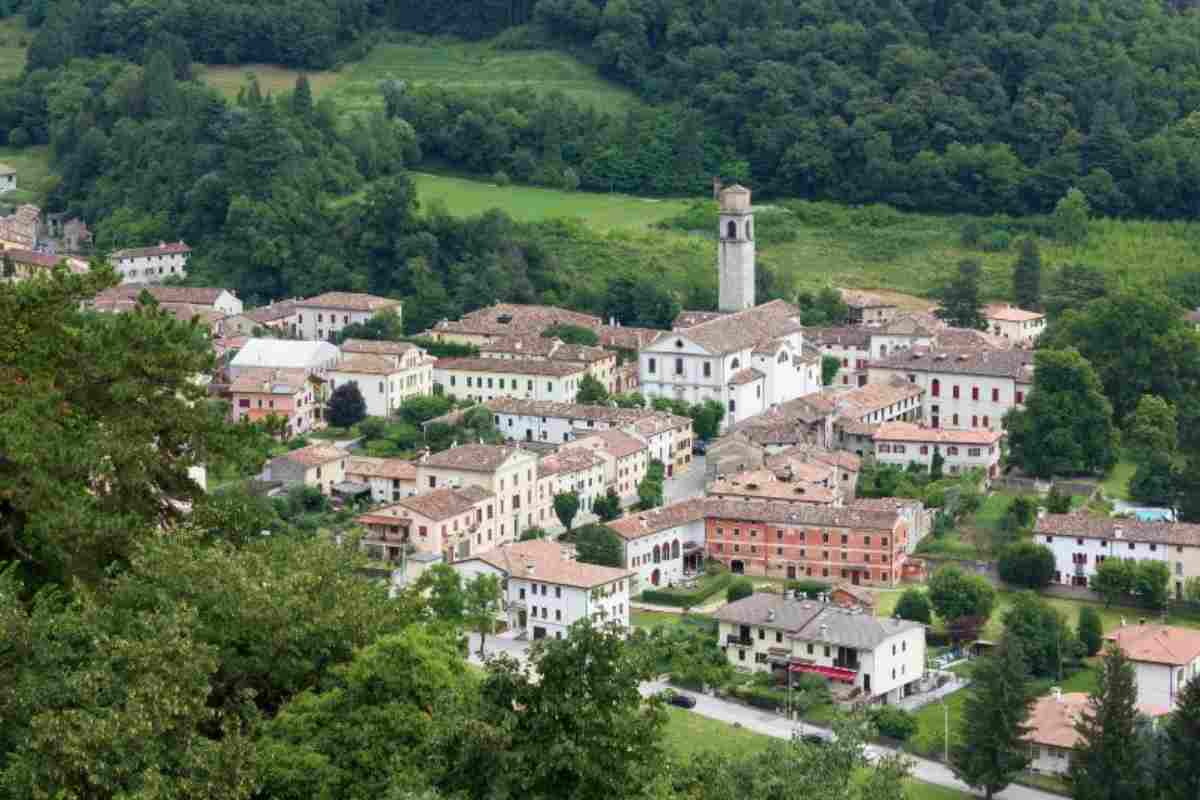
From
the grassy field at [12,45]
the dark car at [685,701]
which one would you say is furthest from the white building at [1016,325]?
the grassy field at [12,45]

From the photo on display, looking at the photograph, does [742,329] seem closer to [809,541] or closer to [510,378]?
[510,378]


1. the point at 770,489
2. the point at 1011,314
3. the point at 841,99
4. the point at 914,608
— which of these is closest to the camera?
the point at 914,608

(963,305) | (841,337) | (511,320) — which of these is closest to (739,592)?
(841,337)

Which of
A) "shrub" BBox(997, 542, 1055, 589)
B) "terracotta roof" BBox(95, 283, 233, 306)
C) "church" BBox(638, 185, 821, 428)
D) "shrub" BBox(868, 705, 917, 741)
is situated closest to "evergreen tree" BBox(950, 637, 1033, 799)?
"shrub" BBox(868, 705, 917, 741)

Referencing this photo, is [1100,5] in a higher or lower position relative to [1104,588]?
higher

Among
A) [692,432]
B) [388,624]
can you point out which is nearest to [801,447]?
[692,432]

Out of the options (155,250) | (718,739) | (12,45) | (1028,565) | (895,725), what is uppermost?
(12,45)

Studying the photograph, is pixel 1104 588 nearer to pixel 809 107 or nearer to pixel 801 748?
pixel 801 748
